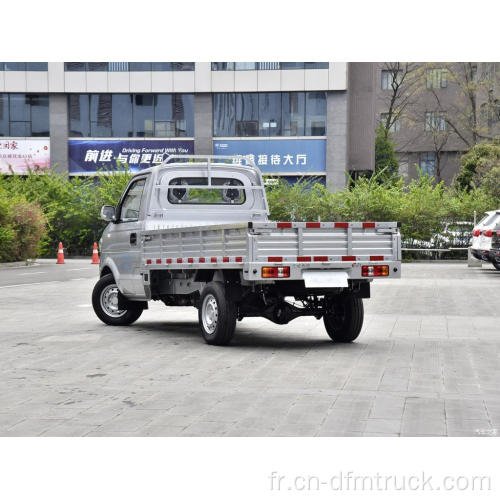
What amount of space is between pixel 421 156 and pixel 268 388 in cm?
6733

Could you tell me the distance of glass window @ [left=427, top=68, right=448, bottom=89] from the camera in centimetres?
6931

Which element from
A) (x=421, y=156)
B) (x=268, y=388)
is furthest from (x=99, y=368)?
(x=421, y=156)

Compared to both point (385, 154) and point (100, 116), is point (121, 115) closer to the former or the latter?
point (100, 116)

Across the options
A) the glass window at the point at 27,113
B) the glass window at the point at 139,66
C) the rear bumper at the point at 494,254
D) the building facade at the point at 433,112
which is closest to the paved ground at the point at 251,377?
the rear bumper at the point at 494,254

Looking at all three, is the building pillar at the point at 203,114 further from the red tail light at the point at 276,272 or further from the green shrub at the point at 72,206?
the red tail light at the point at 276,272

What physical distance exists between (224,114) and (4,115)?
41.3 feet

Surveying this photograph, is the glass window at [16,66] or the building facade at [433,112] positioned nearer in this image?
the glass window at [16,66]

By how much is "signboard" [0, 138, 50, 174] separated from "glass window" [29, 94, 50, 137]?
0.58 m

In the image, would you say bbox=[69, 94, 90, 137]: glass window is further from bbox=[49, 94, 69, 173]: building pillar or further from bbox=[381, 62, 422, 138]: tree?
bbox=[381, 62, 422, 138]: tree

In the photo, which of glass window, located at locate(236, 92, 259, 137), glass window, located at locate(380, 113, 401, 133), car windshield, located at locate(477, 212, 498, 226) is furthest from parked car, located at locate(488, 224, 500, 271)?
glass window, located at locate(380, 113, 401, 133)

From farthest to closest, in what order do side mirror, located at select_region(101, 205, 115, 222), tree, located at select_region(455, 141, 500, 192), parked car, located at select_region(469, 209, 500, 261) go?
tree, located at select_region(455, 141, 500, 192) → parked car, located at select_region(469, 209, 500, 261) → side mirror, located at select_region(101, 205, 115, 222)

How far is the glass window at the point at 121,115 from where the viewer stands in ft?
170

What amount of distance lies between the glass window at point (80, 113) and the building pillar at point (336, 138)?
13574 millimetres
